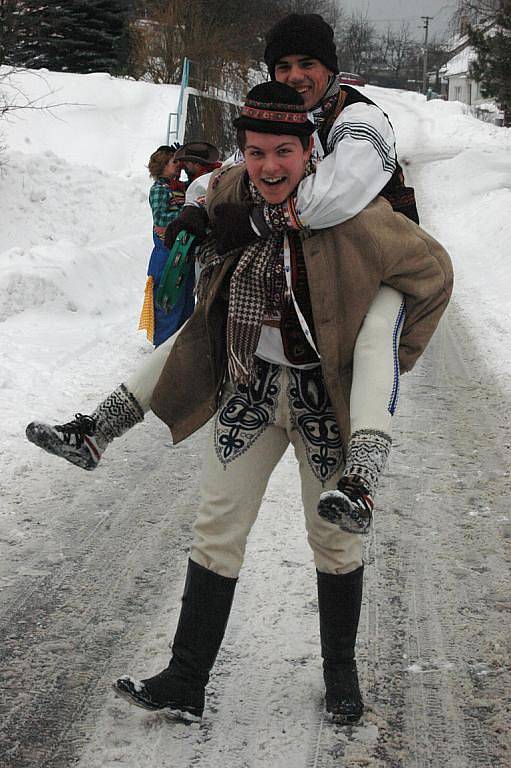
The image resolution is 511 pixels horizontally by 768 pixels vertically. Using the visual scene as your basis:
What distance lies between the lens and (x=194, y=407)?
10.3ft

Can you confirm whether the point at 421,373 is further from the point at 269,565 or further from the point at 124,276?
the point at 124,276

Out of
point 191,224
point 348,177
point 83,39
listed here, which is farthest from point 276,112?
point 83,39

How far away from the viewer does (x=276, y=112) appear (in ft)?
9.20

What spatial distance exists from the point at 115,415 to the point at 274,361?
551mm

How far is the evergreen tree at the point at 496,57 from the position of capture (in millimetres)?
21016

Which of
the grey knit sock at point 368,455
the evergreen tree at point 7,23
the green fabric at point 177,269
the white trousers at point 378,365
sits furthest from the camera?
the evergreen tree at point 7,23

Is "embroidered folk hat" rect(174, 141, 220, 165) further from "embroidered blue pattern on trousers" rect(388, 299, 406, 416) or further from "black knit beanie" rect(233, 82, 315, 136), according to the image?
"embroidered blue pattern on trousers" rect(388, 299, 406, 416)

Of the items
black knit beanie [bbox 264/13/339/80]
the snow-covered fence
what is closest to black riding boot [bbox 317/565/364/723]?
black knit beanie [bbox 264/13/339/80]

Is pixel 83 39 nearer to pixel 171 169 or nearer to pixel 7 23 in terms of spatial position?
pixel 7 23

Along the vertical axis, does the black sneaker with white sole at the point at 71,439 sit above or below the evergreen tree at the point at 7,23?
below

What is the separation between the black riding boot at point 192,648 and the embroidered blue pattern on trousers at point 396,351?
29.5 inches

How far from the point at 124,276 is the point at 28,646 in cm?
928

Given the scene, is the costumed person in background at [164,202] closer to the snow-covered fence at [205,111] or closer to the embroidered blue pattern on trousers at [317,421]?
the embroidered blue pattern on trousers at [317,421]

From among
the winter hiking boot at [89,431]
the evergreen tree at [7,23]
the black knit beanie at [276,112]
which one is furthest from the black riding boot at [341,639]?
the evergreen tree at [7,23]
